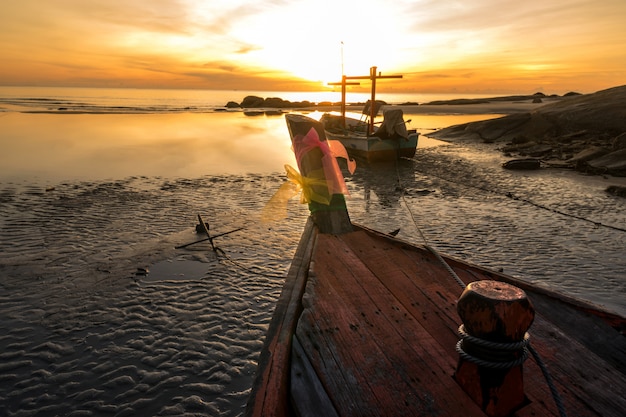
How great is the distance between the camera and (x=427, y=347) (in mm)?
2586

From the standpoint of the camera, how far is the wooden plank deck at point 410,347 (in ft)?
7.07

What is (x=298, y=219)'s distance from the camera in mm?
10836

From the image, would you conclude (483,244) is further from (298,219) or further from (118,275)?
(118,275)

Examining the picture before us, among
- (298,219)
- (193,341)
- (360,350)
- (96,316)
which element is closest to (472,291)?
(360,350)

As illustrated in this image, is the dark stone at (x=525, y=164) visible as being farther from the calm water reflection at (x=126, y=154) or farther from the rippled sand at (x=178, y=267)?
the calm water reflection at (x=126, y=154)

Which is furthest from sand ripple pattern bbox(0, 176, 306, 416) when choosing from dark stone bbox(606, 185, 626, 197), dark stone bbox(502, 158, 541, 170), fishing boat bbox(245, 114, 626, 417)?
dark stone bbox(502, 158, 541, 170)

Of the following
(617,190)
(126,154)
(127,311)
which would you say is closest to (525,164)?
(617,190)

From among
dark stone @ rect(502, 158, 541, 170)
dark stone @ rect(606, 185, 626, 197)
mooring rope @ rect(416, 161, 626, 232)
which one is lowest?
mooring rope @ rect(416, 161, 626, 232)

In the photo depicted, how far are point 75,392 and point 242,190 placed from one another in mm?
10515

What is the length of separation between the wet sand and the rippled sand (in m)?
0.03

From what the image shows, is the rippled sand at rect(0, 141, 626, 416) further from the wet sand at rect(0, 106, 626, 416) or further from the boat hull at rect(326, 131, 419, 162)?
the boat hull at rect(326, 131, 419, 162)

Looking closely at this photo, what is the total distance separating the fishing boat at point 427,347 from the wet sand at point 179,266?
2.07 meters

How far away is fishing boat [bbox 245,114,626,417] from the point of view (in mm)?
1971

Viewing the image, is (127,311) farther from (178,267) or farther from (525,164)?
(525,164)
